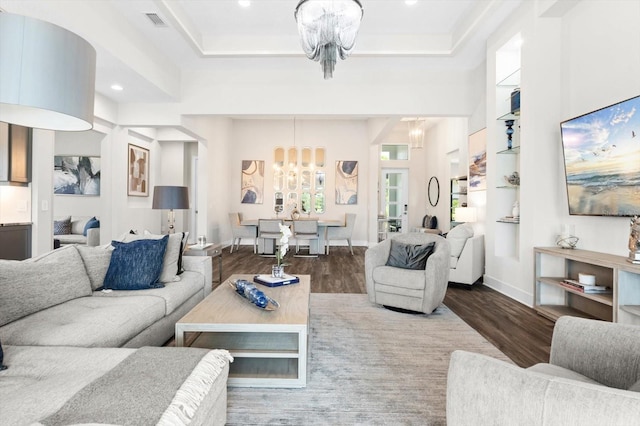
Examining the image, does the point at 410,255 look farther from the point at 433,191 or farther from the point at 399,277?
the point at 433,191

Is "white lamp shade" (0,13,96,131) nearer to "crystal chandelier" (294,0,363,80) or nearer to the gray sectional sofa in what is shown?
the gray sectional sofa

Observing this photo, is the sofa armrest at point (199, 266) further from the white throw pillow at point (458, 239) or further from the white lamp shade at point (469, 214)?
the white lamp shade at point (469, 214)

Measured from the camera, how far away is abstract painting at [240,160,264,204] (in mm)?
8961

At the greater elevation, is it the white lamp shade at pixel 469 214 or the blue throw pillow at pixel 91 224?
the white lamp shade at pixel 469 214

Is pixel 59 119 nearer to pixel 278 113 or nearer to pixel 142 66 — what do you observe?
pixel 142 66

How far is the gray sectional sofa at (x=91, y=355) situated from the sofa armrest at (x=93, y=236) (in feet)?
12.0

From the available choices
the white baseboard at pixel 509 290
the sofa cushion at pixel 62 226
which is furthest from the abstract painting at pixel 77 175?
the white baseboard at pixel 509 290

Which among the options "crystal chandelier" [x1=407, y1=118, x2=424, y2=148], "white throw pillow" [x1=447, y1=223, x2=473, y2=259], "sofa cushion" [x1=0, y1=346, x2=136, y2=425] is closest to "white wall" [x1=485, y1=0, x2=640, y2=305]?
"white throw pillow" [x1=447, y1=223, x2=473, y2=259]

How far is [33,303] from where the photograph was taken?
6.72ft

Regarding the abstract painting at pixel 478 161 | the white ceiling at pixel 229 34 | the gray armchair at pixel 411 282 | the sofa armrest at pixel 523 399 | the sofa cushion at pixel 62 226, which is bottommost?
the gray armchair at pixel 411 282

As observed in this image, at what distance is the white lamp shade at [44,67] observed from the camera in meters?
0.90

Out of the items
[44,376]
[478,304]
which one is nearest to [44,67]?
[44,376]

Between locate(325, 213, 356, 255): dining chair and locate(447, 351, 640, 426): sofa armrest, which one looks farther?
locate(325, 213, 356, 255): dining chair

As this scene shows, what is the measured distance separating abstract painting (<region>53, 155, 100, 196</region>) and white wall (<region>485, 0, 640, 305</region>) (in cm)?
723
